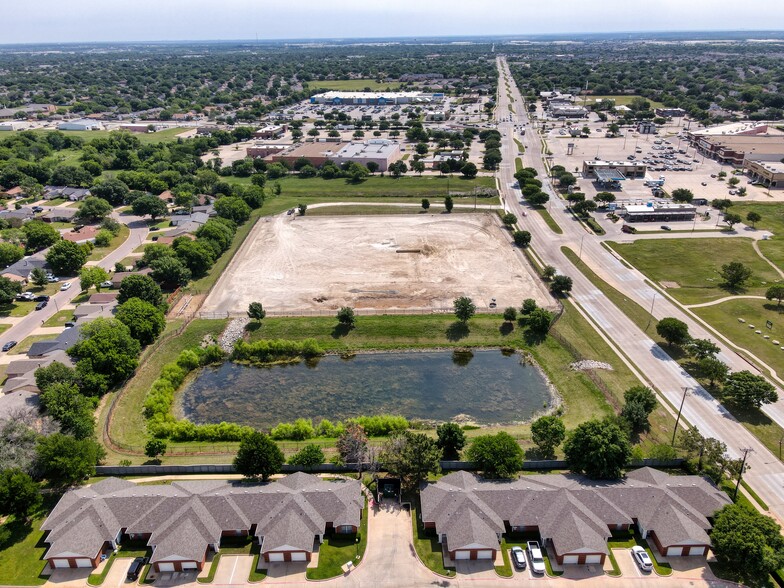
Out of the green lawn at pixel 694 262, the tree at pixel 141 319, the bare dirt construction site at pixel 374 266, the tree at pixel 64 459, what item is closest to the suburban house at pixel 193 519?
the tree at pixel 64 459

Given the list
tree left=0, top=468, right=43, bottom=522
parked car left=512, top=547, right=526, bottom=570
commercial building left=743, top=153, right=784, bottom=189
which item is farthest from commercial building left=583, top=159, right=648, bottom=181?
tree left=0, top=468, right=43, bottom=522

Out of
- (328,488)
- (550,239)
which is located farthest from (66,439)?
(550,239)

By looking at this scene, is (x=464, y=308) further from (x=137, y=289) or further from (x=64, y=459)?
(x=64, y=459)

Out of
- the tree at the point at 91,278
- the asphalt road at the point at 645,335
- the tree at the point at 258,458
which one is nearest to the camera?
the tree at the point at 258,458

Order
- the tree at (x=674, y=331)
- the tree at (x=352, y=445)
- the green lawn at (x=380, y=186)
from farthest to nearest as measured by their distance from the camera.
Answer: the green lawn at (x=380, y=186) → the tree at (x=674, y=331) → the tree at (x=352, y=445)

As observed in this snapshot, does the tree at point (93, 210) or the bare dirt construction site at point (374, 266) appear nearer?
the bare dirt construction site at point (374, 266)

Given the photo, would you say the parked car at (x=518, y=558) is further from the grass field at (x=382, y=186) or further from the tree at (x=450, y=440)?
the grass field at (x=382, y=186)

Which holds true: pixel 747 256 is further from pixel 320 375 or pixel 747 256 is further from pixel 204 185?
pixel 204 185

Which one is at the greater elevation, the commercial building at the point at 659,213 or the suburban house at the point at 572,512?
the suburban house at the point at 572,512
